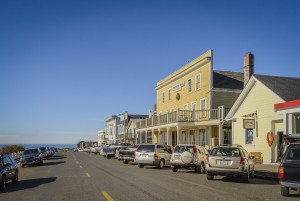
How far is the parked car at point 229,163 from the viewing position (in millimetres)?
15547

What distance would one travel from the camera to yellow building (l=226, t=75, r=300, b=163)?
23359 mm

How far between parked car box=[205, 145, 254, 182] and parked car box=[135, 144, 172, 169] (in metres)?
8.11

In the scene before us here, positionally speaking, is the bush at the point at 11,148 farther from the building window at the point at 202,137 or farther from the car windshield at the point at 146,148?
the car windshield at the point at 146,148

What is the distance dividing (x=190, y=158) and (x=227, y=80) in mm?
16423

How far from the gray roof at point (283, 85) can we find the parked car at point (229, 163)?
779 cm

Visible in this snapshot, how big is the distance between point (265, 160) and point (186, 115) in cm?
1317

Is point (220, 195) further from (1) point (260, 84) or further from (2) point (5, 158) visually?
(1) point (260, 84)

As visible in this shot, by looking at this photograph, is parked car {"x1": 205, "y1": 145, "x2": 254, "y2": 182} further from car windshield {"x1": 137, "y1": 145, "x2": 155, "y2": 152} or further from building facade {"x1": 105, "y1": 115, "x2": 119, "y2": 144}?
building facade {"x1": 105, "y1": 115, "x2": 119, "y2": 144}

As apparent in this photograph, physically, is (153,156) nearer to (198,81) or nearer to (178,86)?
(198,81)

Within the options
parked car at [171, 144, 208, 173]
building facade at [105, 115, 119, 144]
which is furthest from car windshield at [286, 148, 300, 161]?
building facade at [105, 115, 119, 144]

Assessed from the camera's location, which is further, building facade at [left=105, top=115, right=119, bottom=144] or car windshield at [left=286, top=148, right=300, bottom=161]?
building facade at [left=105, top=115, right=119, bottom=144]

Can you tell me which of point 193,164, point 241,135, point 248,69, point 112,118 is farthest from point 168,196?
point 112,118

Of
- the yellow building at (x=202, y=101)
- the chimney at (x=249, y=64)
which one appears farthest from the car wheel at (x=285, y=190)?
the chimney at (x=249, y=64)

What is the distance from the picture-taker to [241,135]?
27.5 m
